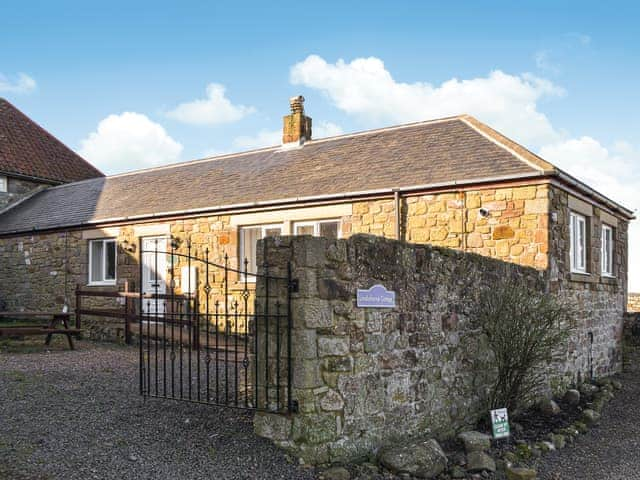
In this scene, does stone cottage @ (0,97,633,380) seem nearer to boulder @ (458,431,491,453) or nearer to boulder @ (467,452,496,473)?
boulder @ (458,431,491,453)

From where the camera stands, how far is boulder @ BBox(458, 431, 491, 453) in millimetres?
6805

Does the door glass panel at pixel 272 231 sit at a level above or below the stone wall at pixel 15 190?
below

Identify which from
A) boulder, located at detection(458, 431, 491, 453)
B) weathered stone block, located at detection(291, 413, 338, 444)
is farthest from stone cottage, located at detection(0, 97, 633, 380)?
weathered stone block, located at detection(291, 413, 338, 444)

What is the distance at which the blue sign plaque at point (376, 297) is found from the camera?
6055 mm

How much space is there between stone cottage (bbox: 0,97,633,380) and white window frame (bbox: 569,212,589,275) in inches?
1.2

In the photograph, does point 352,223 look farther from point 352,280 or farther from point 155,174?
point 155,174

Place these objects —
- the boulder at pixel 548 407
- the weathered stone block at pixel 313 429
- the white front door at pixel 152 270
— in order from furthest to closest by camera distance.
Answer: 1. the white front door at pixel 152 270
2. the boulder at pixel 548 407
3. the weathered stone block at pixel 313 429

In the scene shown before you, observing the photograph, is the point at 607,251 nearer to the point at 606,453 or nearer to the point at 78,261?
the point at 606,453

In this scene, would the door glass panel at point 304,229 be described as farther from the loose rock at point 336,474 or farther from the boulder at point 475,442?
the loose rock at point 336,474

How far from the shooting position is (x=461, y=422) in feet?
25.3

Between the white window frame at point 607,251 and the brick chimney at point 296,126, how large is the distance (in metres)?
7.57

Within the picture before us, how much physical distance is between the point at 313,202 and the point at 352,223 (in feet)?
3.13

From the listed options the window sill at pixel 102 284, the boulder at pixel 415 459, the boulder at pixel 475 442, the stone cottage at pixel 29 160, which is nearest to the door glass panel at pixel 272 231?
the window sill at pixel 102 284

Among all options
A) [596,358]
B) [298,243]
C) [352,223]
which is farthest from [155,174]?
[298,243]
